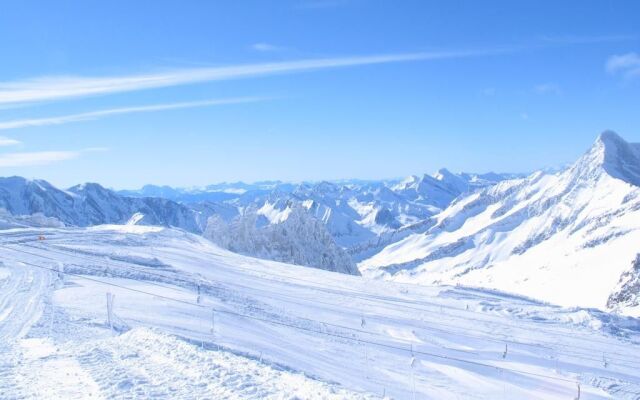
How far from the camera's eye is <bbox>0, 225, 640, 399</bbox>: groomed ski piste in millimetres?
14336

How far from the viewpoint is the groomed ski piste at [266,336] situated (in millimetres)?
14336

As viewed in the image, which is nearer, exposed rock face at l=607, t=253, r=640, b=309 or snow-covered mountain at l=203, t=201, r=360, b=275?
snow-covered mountain at l=203, t=201, r=360, b=275

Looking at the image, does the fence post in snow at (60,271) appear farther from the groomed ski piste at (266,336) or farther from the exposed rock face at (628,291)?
the exposed rock face at (628,291)

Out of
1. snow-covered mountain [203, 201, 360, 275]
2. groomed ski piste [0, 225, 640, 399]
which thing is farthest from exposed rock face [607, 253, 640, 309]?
groomed ski piste [0, 225, 640, 399]

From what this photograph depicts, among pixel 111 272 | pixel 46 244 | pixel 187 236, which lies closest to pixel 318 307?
pixel 111 272

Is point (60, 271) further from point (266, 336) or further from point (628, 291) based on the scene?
point (628, 291)

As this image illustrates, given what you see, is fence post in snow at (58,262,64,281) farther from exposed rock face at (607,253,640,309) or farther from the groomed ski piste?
exposed rock face at (607,253,640,309)

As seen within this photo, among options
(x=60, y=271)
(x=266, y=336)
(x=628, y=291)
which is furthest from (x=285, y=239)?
(x=628, y=291)

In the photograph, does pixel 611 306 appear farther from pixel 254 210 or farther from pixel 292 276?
pixel 292 276

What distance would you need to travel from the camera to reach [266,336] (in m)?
23.3

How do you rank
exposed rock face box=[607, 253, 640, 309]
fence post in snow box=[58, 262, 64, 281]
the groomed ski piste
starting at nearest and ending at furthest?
1. the groomed ski piste
2. fence post in snow box=[58, 262, 64, 281]
3. exposed rock face box=[607, 253, 640, 309]

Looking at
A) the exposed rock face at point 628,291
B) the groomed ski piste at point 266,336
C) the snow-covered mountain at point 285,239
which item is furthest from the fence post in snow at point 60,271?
the exposed rock face at point 628,291

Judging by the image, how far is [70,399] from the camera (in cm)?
1216

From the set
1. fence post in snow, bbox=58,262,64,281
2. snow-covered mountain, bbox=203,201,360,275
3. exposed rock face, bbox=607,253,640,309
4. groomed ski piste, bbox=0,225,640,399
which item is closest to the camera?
groomed ski piste, bbox=0,225,640,399
